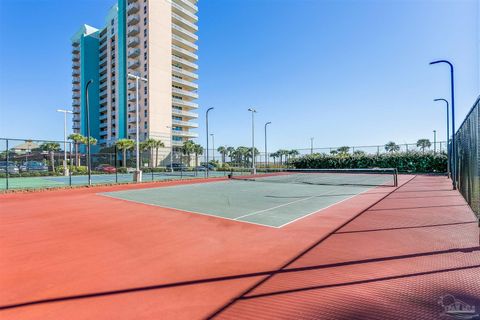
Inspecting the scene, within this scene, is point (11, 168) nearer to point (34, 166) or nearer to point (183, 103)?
point (34, 166)

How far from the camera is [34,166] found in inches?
1249

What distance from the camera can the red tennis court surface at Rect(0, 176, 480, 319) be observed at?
→ 3.49m

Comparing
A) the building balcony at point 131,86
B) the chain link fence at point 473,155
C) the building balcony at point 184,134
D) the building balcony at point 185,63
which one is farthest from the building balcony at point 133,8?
the chain link fence at point 473,155

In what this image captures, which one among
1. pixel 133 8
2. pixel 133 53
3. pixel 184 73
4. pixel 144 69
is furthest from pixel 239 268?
pixel 133 8

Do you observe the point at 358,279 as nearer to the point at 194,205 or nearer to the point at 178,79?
the point at 194,205

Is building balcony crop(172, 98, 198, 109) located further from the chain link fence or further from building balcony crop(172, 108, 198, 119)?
the chain link fence

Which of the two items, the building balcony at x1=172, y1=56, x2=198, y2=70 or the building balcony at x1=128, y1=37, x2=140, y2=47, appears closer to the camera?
the building balcony at x1=128, y1=37, x2=140, y2=47

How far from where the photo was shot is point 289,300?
11.9 feet

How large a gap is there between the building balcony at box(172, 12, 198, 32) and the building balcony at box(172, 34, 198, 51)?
395 centimetres

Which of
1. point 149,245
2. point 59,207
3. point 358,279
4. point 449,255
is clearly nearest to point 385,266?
point 358,279

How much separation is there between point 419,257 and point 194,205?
8538mm

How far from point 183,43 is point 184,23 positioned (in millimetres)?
6075

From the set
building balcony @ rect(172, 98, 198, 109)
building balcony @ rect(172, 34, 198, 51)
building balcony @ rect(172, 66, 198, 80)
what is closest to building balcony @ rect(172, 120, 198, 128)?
building balcony @ rect(172, 98, 198, 109)

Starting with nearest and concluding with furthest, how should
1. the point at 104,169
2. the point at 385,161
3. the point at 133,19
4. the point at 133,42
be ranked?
the point at 385,161 → the point at 104,169 → the point at 133,42 → the point at 133,19
